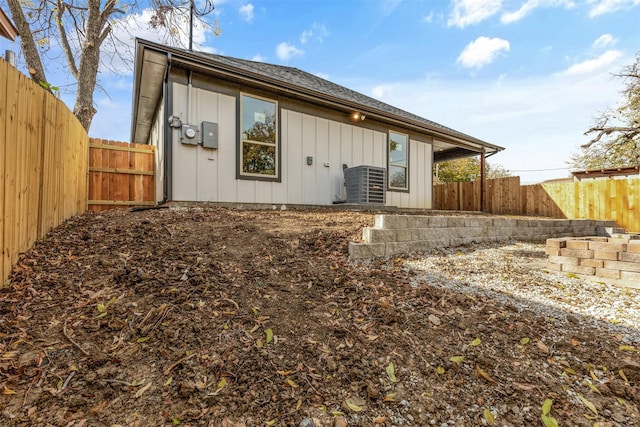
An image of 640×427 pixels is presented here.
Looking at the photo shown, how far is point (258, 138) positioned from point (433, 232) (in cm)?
384

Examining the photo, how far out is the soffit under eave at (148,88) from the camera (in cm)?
498

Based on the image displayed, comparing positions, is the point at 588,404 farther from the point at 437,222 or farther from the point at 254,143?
the point at 254,143

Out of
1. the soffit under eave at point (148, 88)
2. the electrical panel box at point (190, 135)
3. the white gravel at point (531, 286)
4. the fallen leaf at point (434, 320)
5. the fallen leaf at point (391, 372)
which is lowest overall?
the fallen leaf at point (391, 372)

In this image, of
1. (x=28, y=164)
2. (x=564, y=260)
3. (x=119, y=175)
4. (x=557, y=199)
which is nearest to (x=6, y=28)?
(x=28, y=164)

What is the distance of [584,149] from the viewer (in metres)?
15.7

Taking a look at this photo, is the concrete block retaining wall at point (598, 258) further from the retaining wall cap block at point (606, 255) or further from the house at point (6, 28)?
the house at point (6, 28)

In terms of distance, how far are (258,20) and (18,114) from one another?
8.36m

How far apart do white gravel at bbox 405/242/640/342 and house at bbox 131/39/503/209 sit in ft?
11.5

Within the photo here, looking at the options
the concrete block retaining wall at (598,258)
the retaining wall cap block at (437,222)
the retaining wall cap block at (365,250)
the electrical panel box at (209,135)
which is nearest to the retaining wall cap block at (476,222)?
the retaining wall cap block at (437,222)

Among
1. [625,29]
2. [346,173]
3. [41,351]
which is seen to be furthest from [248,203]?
[625,29]

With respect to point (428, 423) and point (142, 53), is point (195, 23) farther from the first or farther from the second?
point (428, 423)

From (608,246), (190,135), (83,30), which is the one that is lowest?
(608,246)

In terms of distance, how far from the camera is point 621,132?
553 inches

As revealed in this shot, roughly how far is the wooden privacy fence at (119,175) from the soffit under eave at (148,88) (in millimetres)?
1026
